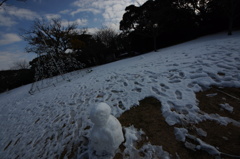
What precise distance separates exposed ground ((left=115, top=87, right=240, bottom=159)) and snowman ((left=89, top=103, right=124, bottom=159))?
8.2 inches

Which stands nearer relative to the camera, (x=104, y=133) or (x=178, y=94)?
(x=104, y=133)

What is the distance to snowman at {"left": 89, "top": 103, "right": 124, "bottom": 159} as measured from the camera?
1.29 metres

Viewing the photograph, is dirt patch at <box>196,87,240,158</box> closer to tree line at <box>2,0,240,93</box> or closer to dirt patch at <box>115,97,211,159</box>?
dirt patch at <box>115,97,211,159</box>

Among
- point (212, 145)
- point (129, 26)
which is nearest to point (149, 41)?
point (129, 26)

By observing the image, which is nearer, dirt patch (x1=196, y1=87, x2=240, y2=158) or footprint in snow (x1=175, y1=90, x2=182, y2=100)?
dirt patch (x1=196, y1=87, x2=240, y2=158)

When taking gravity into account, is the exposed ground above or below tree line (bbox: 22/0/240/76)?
below

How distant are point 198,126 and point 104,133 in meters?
1.53

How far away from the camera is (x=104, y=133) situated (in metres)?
1.33

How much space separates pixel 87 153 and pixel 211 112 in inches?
91.2

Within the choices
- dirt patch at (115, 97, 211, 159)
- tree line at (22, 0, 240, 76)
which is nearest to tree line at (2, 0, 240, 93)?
tree line at (22, 0, 240, 76)

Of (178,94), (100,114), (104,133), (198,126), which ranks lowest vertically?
(198,126)

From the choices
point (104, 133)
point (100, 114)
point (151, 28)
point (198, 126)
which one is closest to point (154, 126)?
point (198, 126)

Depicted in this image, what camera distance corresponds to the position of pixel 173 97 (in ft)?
7.32

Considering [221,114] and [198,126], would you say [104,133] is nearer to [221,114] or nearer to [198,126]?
[198,126]
